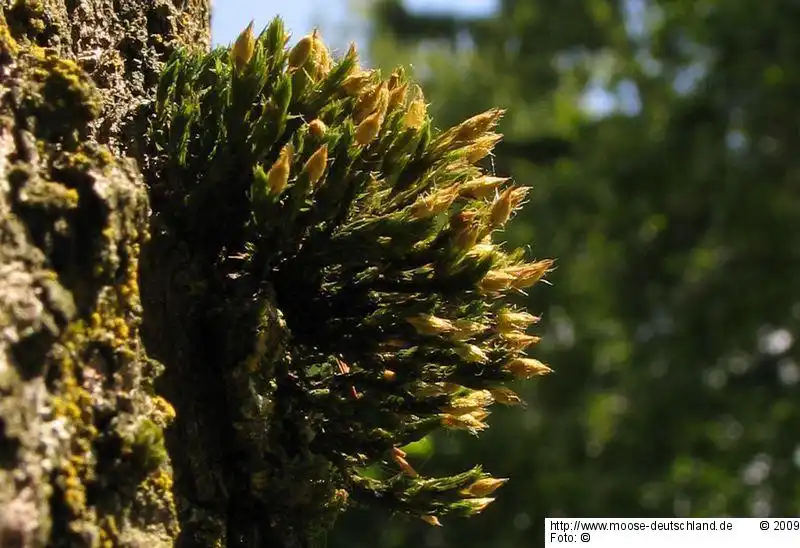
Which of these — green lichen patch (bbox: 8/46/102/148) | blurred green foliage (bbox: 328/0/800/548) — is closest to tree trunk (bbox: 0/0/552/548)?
green lichen patch (bbox: 8/46/102/148)

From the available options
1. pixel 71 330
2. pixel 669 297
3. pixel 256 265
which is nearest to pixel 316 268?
pixel 256 265

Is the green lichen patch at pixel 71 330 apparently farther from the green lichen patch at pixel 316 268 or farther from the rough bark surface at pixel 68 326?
the green lichen patch at pixel 316 268

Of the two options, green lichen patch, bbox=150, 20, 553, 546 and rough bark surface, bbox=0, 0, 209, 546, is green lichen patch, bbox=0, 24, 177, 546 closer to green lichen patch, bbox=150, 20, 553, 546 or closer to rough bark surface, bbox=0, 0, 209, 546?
rough bark surface, bbox=0, 0, 209, 546

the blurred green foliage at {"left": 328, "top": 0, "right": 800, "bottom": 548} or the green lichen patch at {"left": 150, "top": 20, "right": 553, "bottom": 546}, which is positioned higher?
the blurred green foliage at {"left": 328, "top": 0, "right": 800, "bottom": 548}

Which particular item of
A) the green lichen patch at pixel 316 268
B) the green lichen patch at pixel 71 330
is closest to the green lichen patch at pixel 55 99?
the green lichen patch at pixel 71 330

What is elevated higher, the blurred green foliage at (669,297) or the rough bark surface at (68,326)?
the blurred green foliage at (669,297)
